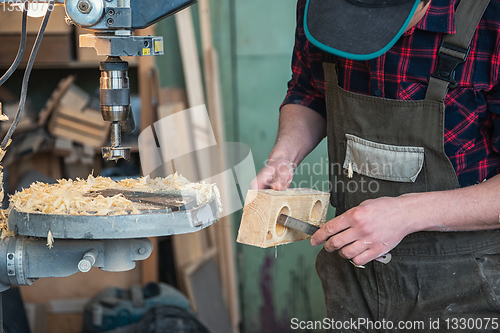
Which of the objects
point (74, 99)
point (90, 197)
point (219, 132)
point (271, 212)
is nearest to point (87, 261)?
point (90, 197)

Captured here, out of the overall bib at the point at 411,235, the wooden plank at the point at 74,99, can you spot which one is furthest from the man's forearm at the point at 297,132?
the wooden plank at the point at 74,99

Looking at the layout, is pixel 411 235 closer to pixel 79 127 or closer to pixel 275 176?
pixel 275 176

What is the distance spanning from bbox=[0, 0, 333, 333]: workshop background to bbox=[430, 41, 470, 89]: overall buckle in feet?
5.00

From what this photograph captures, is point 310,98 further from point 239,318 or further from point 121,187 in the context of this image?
point 239,318

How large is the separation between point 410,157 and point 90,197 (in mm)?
872

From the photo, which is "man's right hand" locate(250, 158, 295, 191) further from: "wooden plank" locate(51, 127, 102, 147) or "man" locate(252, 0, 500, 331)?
"wooden plank" locate(51, 127, 102, 147)

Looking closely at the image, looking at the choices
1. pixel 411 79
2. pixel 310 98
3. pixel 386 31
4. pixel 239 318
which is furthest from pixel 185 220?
pixel 239 318

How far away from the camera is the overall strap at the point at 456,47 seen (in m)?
1.20

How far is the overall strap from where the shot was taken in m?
1.20

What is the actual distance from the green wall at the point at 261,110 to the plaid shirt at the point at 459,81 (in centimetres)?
141

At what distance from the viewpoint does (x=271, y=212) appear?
4.06 feet

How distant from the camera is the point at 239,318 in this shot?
2936 millimetres

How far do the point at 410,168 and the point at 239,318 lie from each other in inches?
76.7

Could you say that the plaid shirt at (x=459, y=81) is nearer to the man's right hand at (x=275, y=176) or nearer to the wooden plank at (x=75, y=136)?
the man's right hand at (x=275, y=176)
